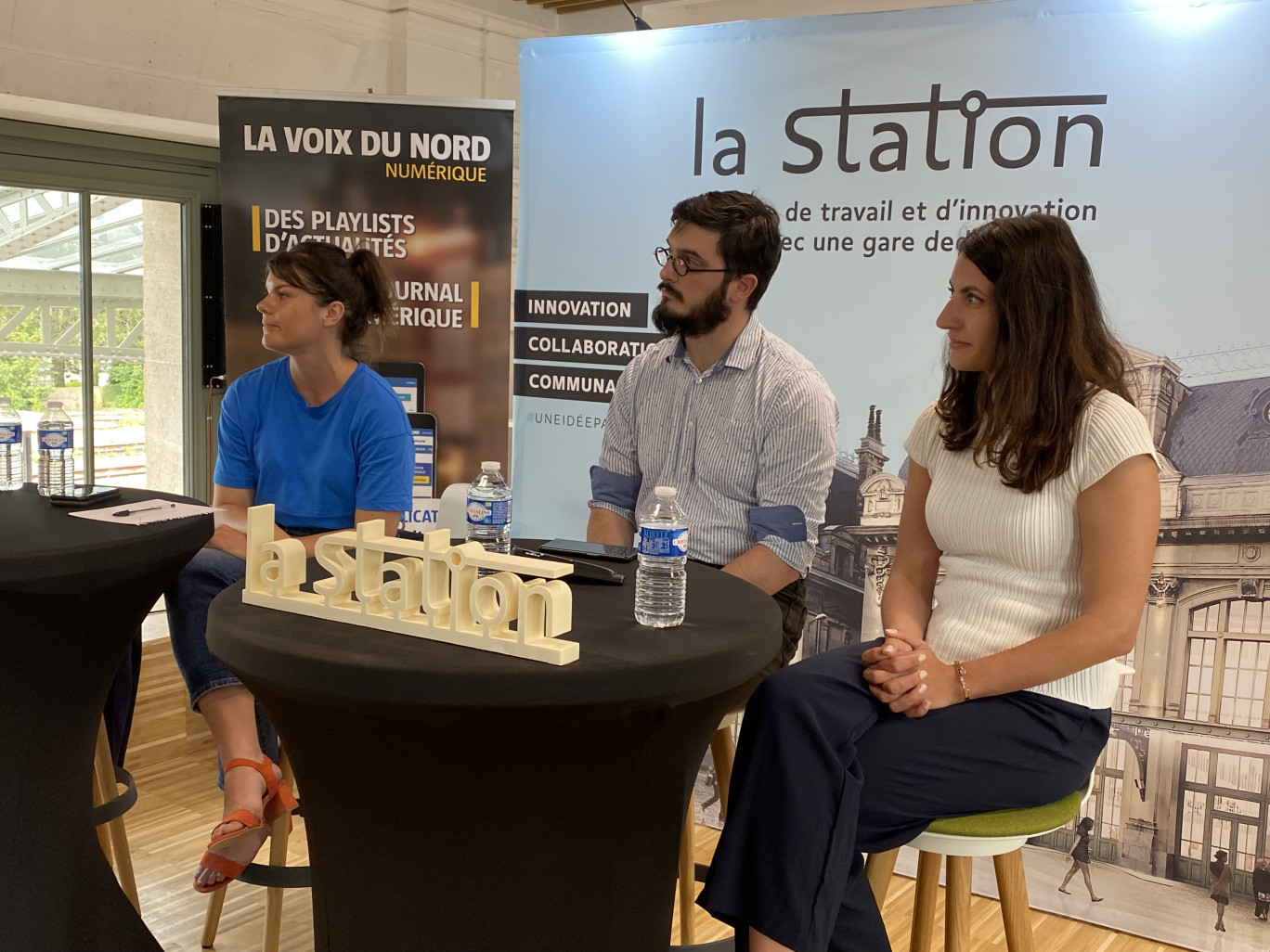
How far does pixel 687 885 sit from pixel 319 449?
1.27 meters

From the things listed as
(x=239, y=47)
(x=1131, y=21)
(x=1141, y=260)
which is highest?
(x=239, y=47)

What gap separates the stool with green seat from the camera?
1.54 meters

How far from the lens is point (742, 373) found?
2.38 metres

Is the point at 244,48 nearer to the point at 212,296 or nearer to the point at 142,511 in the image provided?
the point at 212,296

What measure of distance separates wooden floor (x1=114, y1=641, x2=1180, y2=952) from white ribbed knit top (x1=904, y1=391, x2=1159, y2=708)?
116cm

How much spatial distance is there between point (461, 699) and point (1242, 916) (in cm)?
230

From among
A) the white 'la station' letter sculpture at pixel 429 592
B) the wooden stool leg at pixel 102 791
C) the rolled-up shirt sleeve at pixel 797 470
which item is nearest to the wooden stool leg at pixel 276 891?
the wooden stool leg at pixel 102 791

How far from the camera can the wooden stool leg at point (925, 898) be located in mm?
1637

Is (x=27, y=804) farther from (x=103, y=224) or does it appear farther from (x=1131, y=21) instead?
(x=103, y=224)

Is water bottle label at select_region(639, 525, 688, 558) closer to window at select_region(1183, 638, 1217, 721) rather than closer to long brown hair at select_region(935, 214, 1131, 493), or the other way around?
long brown hair at select_region(935, 214, 1131, 493)

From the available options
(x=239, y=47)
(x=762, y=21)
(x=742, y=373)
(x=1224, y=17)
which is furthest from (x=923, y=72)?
(x=239, y=47)

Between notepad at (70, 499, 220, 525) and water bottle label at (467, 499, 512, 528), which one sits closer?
water bottle label at (467, 499, 512, 528)

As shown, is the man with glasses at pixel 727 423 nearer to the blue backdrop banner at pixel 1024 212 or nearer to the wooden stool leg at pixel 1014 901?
the blue backdrop banner at pixel 1024 212

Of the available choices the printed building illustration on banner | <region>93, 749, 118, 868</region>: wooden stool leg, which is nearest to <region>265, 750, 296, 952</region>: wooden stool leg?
<region>93, 749, 118, 868</region>: wooden stool leg
